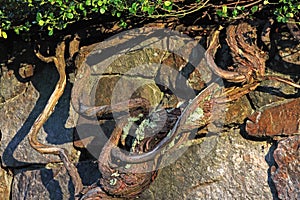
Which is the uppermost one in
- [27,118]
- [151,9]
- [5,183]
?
[151,9]

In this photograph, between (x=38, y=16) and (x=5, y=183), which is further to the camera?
(x=5, y=183)

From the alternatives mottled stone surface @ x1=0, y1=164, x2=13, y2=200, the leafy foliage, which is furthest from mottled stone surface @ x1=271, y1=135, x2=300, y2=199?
mottled stone surface @ x1=0, y1=164, x2=13, y2=200

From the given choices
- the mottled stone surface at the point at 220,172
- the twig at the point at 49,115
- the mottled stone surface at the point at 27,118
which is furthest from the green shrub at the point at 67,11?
the mottled stone surface at the point at 220,172

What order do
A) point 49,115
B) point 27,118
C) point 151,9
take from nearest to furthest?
point 151,9 → point 49,115 → point 27,118

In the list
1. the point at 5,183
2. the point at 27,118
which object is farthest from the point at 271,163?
the point at 5,183

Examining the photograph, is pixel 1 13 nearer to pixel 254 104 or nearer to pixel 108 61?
pixel 108 61

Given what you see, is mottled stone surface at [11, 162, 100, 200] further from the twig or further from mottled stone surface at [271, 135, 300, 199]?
mottled stone surface at [271, 135, 300, 199]

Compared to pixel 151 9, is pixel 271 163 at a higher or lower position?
lower

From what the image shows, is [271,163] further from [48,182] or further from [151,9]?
[48,182]
